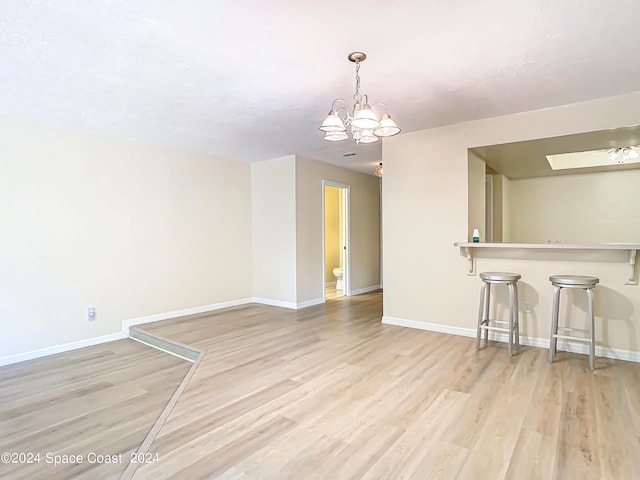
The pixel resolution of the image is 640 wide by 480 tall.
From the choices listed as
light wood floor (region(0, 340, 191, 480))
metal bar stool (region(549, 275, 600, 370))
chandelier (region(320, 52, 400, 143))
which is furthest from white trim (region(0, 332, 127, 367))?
metal bar stool (region(549, 275, 600, 370))

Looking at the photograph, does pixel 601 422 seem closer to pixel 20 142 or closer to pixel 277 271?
pixel 277 271

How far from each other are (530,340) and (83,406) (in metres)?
3.91

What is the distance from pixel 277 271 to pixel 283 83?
339 cm

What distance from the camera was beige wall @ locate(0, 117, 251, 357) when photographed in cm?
350

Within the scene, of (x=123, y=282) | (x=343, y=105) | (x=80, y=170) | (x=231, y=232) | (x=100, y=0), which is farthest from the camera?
(x=231, y=232)

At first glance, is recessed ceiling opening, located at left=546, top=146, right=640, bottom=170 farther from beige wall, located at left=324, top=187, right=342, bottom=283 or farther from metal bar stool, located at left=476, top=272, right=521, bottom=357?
beige wall, located at left=324, top=187, right=342, bottom=283

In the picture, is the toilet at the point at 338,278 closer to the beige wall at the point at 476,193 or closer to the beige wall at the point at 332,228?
the beige wall at the point at 332,228

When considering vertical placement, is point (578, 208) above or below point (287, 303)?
above

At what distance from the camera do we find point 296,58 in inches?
95.6

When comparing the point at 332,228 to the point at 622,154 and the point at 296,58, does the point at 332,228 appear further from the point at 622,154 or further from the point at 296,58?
the point at 296,58

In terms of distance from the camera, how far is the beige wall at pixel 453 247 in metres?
3.24

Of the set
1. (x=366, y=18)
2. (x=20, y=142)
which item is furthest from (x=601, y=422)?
(x=20, y=142)

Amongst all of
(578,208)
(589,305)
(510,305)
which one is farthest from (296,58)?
(578,208)

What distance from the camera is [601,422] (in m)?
2.14
